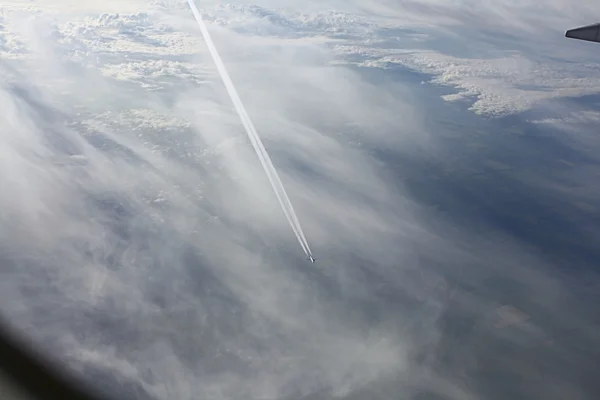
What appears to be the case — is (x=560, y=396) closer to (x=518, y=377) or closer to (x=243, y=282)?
(x=518, y=377)

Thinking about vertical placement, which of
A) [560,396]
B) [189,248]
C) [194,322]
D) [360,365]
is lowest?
[560,396]

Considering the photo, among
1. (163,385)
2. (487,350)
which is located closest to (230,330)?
(163,385)

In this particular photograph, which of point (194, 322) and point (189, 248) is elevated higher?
point (189, 248)

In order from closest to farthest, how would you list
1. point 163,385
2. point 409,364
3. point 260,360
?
point 163,385 < point 260,360 < point 409,364

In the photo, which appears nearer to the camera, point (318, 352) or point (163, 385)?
point (163, 385)

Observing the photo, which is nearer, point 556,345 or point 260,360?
point 260,360

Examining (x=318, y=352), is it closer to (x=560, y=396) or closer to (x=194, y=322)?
(x=194, y=322)

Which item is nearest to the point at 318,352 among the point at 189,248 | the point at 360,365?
the point at 360,365

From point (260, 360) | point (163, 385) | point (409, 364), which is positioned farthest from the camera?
point (409, 364)

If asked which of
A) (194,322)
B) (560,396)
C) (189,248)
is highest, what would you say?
(189,248)
